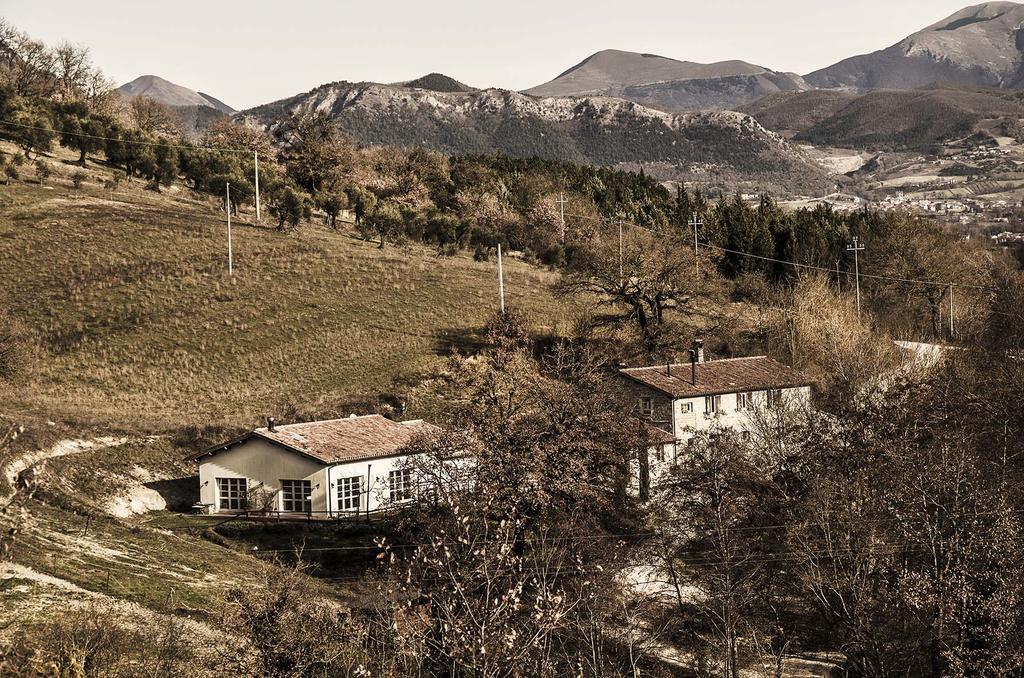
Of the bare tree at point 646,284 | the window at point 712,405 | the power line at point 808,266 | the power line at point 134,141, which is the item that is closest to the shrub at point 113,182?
the power line at point 134,141

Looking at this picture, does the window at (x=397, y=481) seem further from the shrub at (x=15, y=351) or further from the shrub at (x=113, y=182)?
the shrub at (x=113, y=182)

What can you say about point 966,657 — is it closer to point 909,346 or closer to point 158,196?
point 909,346

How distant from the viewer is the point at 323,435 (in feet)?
147

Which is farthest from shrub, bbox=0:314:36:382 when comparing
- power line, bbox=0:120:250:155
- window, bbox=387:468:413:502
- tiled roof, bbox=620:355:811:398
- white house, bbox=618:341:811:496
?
power line, bbox=0:120:250:155

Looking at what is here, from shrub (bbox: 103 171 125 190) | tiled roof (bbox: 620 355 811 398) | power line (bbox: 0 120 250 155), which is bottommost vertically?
tiled roof (bbox: 620 355 811 398)

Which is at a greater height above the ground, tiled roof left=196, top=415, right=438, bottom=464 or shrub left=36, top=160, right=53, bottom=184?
shrub left=36, top=160, right=53, bottom=184

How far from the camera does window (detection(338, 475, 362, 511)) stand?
141ft

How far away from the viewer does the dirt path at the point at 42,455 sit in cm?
3803

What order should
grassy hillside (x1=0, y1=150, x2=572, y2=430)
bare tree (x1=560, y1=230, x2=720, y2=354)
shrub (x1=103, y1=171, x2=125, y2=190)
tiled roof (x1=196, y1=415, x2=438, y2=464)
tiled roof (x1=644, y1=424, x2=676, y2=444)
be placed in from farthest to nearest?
shrub (x1=103, y1=171, x2=125, y2=190), bare tree (x1=560, y1=230, x2=720, y2=354), grassy hillside (x1=0, y1=150, x2=572, y2=430), tiled roof (x1=644, y1=424, x2=676, y2=444), tiled roof (x1=196, y1=415, x2=438, y2=464)

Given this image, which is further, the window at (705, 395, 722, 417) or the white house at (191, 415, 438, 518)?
the window at (705, 395, 722, 417)

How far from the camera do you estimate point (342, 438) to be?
147ft

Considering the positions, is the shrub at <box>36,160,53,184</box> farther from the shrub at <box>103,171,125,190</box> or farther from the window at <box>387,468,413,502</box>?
the window at <box>387,468,413,502</box>

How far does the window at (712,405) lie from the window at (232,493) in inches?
903

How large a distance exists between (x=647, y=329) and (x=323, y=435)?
2766cm
